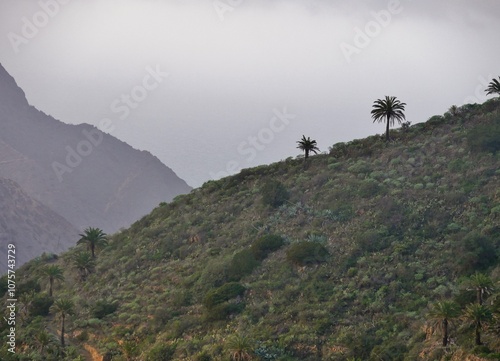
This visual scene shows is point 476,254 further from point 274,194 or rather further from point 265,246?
point 274,194

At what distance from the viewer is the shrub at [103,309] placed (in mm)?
54875

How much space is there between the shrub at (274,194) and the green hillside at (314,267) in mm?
139

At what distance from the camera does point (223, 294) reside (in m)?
49.4

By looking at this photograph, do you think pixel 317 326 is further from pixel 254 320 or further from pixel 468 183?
pixel 468 183

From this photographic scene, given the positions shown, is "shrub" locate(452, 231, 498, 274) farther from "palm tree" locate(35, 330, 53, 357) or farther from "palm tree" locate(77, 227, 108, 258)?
"palm tree" locate(77, 227, 108, 258)

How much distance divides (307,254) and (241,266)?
226 inches

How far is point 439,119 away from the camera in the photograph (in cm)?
7256

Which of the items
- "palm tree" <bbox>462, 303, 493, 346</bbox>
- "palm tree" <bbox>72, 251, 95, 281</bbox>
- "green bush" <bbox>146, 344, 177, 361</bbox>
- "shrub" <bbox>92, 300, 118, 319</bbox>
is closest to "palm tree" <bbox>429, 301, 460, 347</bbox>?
"palm tree" <bbox>462, 303, 493, 346</bbox>

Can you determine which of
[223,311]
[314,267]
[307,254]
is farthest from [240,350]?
[307,254]

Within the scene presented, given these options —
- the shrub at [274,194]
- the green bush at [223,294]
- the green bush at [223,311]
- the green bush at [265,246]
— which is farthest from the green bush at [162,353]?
the shrub at [274,194]

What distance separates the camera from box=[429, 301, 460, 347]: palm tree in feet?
110

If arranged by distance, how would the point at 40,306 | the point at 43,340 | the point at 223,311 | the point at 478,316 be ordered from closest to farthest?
the point at 478,316
the point at 223,311
the point at 43,340
the point at 40,306

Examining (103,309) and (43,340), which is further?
(103,309)

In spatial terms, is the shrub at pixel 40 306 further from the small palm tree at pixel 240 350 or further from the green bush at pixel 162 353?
the small palm tree at pixel 240 350
